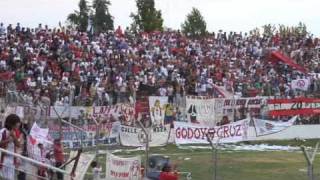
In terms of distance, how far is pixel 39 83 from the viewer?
30391 mm

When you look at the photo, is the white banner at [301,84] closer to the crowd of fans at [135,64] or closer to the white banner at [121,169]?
the crowd of fans at [135,64]

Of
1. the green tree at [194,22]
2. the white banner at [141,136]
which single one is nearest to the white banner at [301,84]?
the white banner at [141,136]

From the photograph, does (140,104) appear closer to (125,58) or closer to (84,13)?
(125,58)

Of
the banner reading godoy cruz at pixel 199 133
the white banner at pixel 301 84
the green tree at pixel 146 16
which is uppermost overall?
the green tree at pixel 146 16

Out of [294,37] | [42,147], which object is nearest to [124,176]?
[42,147]

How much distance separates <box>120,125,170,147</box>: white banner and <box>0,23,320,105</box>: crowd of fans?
2.61 metres

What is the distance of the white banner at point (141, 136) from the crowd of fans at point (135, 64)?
2.61 meters

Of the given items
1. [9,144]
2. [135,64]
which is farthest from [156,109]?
[9,144]

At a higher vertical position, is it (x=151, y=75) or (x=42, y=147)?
(x=151, y=75)

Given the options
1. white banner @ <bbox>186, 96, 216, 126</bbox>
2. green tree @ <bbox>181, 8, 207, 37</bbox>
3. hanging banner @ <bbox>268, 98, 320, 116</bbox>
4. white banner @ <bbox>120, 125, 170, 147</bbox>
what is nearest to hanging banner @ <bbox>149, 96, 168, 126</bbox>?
white banner @ <bbox>186, 96, 216, 126</bbox>

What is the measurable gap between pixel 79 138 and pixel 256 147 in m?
7.61

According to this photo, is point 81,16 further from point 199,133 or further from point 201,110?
point 199,133

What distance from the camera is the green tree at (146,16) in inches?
2903

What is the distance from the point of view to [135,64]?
3603 centimetres
